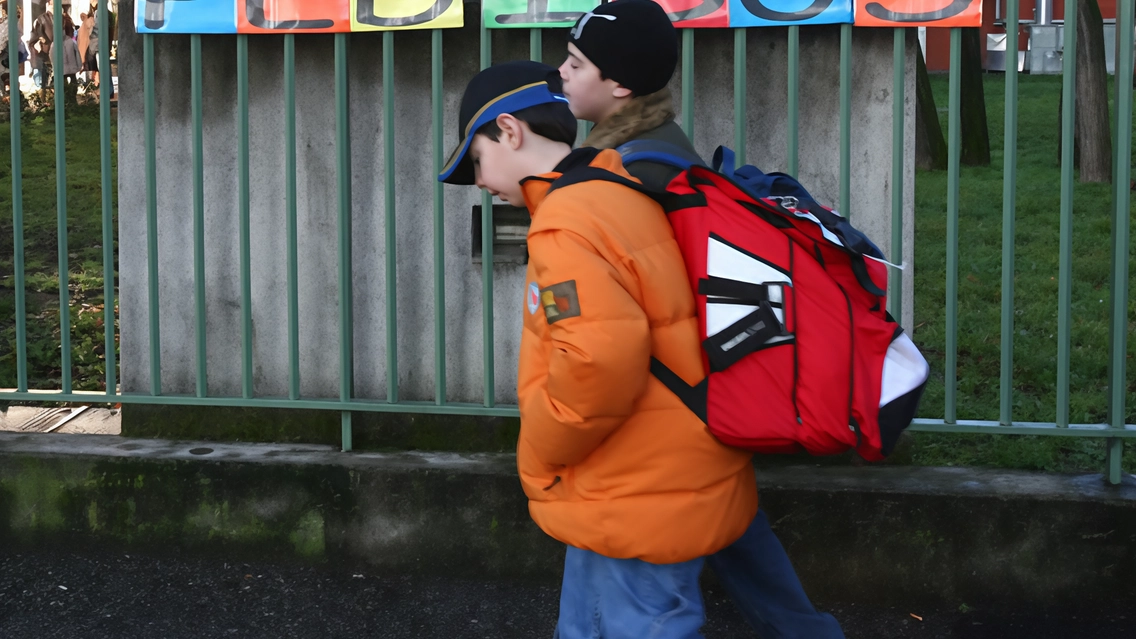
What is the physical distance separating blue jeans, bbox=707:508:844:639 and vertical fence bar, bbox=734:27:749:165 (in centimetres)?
141

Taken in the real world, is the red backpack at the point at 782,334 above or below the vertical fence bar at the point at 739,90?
below

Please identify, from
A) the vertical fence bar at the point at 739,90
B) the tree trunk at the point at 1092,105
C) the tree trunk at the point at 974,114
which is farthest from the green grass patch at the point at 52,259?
the tree trunk at the point at 1092,105

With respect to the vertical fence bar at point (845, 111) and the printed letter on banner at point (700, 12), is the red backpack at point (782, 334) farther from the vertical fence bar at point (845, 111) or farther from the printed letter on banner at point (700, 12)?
the printed letter on banner at point (700, 12)

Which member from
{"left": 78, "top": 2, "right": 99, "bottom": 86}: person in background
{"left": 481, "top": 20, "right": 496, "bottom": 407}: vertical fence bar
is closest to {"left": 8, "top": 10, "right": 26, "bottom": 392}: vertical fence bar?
{"left": 481, "top": 20, "right": 496, "bottom": 407}: vertical fence bar

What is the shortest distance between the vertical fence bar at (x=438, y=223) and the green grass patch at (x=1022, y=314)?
6.08 ft

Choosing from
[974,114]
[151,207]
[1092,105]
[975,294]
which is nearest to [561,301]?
[151,207]

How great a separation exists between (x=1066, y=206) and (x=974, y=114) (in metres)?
8.67

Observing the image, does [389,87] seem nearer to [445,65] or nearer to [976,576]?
[445,65]

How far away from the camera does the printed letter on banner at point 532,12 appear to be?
404 cm

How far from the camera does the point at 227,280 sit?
4.48 meters

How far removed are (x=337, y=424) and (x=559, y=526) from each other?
214 cm

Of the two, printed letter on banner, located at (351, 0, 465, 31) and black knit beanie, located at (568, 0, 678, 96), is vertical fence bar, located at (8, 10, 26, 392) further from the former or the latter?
black knit beanie, located at (568, 0, 678, 96)

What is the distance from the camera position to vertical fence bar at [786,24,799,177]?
12.9 ft

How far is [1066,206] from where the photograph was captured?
386 cm
